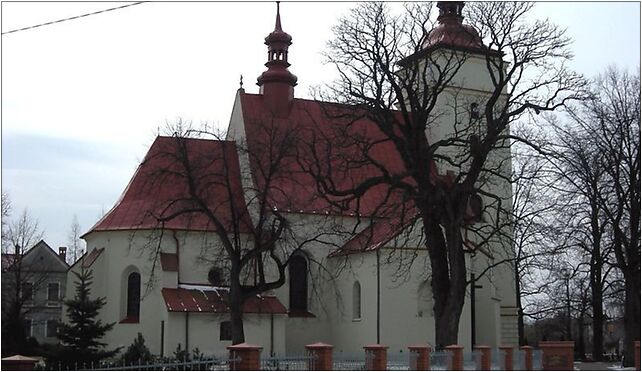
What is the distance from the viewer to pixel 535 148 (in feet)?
82.5

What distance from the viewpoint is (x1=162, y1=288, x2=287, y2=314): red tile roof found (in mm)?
32281

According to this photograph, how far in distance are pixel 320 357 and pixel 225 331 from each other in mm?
15650

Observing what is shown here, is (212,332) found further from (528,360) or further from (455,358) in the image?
(455,358)

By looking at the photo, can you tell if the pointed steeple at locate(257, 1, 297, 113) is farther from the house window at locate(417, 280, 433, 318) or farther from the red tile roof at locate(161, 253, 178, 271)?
the house window at locate(417, 280, 433, 318)

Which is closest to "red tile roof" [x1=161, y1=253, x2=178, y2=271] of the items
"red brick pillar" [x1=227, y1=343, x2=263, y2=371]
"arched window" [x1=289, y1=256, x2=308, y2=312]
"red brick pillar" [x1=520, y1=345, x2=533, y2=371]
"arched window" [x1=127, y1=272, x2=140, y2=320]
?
"arched window" [x1=127, y1=272, x2=140, y2=320]

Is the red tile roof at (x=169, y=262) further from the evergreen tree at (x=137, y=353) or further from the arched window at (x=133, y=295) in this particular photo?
the evergreen tree at (x=137, y=353)

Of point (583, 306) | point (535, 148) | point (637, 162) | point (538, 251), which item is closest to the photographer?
point (535, 148)

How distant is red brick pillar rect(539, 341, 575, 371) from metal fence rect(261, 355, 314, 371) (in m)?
8.92

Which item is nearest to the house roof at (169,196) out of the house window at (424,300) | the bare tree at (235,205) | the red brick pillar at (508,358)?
the bare tree at (235,205)

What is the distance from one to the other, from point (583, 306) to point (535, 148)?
22696 mm

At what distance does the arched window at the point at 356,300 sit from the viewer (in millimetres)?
35125

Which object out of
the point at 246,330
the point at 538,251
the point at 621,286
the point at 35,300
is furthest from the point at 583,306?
the point at 35,300

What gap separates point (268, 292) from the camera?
1378 inches

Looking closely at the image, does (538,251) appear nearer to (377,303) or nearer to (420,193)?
(377,303)
